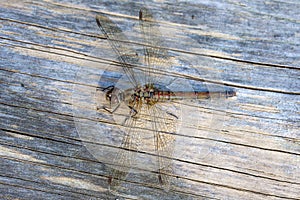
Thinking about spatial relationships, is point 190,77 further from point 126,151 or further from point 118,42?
point 126,151

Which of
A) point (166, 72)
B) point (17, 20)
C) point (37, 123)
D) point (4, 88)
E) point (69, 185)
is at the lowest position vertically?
point (69, 185)

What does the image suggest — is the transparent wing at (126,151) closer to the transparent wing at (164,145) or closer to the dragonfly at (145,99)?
the dragonfly at (145,99)

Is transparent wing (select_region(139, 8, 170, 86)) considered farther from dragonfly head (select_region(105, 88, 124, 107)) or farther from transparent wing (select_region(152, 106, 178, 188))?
transparent wing (select_region(152, 106, 178, 188))

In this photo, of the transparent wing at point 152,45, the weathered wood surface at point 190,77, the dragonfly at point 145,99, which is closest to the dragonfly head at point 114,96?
the dragonfly at point 145,99

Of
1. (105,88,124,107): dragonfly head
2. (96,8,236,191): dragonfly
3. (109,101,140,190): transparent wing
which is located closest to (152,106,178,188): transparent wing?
(96,8,236,191): dragonfly

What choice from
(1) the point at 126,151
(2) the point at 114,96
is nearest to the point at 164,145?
(1) the point at 126,151

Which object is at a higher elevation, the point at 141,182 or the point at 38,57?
the point at 38,57

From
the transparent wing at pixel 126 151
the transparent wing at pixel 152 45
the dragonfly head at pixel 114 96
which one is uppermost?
the transparent wing at pixel 152 45

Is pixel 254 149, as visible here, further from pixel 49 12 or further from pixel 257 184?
pixel 49 12

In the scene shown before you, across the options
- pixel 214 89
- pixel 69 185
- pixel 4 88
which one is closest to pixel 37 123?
pixel 4 88
